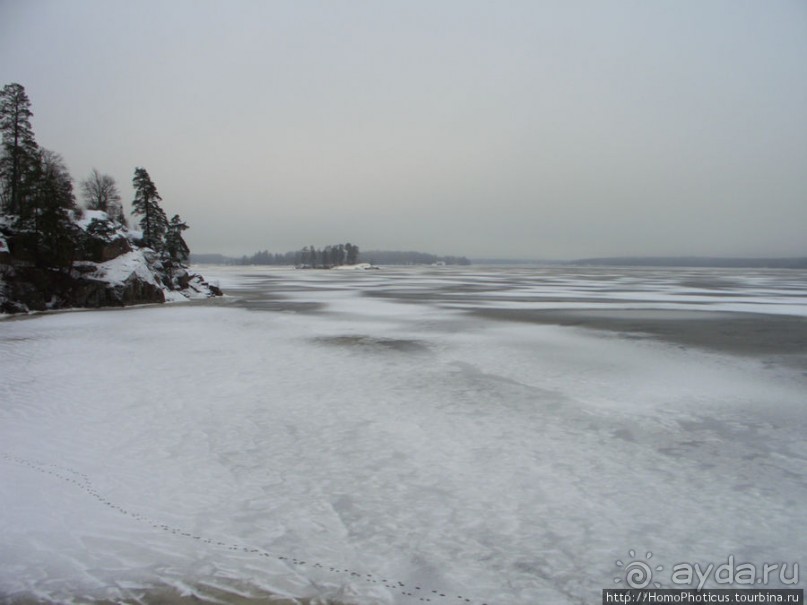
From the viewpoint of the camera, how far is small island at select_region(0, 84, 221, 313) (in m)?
30.9

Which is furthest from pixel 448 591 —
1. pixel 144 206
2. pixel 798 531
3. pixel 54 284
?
pixel 144 206

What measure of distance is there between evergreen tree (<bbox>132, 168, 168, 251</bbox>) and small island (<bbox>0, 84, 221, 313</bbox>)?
30.8 ft

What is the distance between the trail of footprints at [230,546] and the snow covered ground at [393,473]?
0.09ft

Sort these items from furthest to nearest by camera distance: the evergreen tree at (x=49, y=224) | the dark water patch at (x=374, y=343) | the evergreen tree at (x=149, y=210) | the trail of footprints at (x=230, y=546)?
the evergreen tree at (x=149, y=210) < the evergreen tree at (x=49, y=224) < the dark water patch at (x=374, y=343) < the trail of footprints at (x=230, y=546)

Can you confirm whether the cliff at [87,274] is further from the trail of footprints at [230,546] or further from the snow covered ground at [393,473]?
the trail of footprints at [230,546]

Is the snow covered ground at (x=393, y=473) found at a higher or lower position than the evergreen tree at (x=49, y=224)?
lower

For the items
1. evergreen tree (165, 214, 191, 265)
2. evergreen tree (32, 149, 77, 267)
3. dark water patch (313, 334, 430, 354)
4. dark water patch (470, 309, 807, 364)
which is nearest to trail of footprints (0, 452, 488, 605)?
dark water patch (313, 334, 430, 354)

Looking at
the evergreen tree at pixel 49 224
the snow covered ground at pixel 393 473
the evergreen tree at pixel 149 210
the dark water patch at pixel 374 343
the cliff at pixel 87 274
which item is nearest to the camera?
the snow covered ground at pixel 393 473

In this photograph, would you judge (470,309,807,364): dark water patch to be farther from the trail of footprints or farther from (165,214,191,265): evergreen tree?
(165,214,191,265): evergreen tree

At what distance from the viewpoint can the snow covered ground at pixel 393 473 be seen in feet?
16.3

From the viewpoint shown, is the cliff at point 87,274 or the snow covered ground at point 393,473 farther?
the cliff at point 87,274

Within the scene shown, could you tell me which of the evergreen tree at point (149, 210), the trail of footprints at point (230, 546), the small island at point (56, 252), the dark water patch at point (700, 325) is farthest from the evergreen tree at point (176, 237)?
the trail of footprints at point (230, 546)

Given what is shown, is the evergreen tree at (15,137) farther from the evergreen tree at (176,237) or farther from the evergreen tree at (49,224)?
the evergreen tree at (176,237)

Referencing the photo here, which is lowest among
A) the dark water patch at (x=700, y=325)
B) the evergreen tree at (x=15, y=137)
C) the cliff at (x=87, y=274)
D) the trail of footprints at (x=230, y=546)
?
the trail of footprints at (x=230, y=546)
